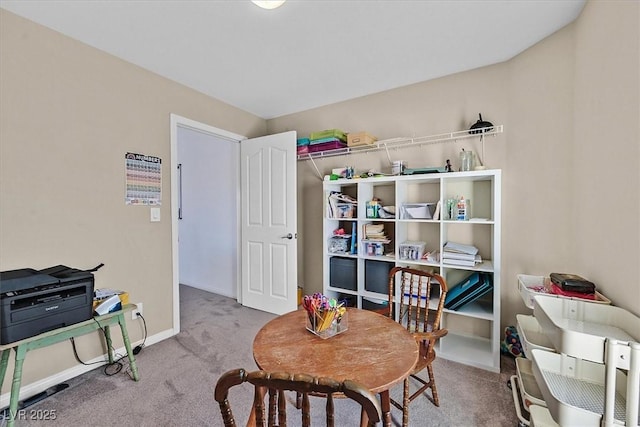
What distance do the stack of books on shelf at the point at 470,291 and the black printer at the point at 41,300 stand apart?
2.64 m

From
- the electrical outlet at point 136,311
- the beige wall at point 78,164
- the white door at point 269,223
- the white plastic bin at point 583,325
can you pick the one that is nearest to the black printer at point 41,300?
the beige wall at point 78,164

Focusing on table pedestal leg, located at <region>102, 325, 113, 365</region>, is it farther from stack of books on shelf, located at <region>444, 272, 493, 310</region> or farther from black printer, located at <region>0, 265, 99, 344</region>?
stack of books on shelf, located at <region>444, 272, 493, 310</region>

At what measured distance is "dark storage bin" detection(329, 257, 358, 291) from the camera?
2.69m

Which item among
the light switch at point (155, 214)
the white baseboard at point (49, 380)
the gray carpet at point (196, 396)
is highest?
the light switch at point (155, 214)

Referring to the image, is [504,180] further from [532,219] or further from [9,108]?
[9,108]

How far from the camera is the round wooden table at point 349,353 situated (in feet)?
3.27

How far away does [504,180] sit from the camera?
7.61 feet

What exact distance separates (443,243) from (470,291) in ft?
1.37

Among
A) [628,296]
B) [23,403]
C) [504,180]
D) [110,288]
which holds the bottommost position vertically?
[23,403]

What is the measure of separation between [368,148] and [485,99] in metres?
1.12

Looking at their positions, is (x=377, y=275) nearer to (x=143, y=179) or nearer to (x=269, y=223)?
(x=269, y=223)

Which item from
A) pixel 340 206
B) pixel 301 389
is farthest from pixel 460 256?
pixel 301 389

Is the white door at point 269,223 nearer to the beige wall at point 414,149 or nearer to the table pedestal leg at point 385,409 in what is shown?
the beige wall at point 414,149

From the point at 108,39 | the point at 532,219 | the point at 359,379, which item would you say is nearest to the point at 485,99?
the point at 532,219
